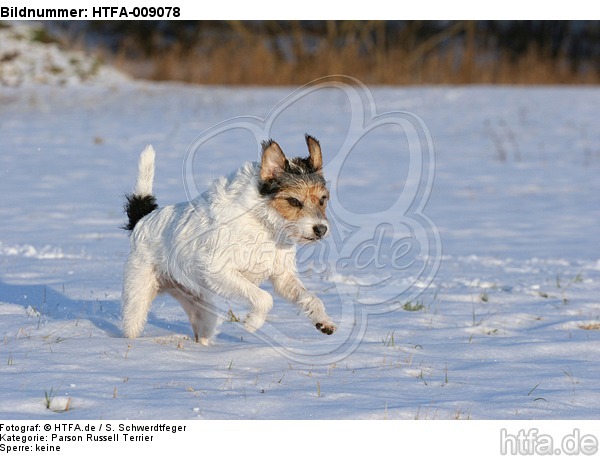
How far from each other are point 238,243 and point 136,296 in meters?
0.79

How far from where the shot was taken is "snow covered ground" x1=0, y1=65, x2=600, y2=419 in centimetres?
485

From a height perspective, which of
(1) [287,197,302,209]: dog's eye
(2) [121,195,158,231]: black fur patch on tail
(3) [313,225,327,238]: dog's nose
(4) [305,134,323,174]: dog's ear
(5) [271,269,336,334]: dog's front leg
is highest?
(4) [305,134,323,174]: dog's ear

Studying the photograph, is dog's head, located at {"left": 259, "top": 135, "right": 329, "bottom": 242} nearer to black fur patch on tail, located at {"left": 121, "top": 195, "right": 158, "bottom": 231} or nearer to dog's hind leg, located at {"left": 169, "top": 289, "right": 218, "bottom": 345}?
dog's hind leg, located at {"left": 169, "top": 289, "right": 218, "bottom": 345}

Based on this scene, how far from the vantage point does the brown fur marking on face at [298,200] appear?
18.3ft

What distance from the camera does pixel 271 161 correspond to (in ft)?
18.5

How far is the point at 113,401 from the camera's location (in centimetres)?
449

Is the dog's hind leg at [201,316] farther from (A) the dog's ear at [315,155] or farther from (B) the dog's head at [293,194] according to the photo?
(A) the dog's ear at [315,155]

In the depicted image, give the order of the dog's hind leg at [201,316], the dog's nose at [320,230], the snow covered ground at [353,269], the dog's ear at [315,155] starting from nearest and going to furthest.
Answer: the snow covered ground at [353,269] < the dog's nose at [320,230] < the dog's ear at [315,155] < the dog's hind leg at [201,316]

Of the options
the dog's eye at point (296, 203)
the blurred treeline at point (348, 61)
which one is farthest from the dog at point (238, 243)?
the blurred treeline at point (348, 61)

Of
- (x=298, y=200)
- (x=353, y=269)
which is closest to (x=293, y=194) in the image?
(x=298, y=200)

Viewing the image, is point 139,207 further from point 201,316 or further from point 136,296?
point 201,316

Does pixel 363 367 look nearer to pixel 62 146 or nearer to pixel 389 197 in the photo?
pixel 389 197

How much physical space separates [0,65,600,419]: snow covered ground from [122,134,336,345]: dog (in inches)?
11.6

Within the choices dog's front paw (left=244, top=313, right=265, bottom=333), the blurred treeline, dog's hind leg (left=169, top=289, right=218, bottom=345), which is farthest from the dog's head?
the blurred treeline
